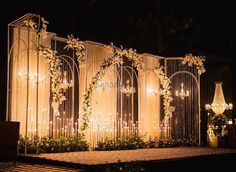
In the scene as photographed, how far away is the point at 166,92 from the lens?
44.8 ft

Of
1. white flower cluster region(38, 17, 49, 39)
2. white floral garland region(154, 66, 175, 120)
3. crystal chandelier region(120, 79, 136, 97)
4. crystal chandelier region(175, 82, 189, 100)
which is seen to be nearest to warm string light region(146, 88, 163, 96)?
white floral garland region(154, 66, 175, 120)

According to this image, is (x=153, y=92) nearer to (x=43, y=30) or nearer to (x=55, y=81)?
(x=55, y=81)

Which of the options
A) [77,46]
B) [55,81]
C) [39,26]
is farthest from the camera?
[77,46]

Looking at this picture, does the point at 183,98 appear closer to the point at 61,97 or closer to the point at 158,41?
the point at 61,97

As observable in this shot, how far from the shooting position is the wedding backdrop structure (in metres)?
10.6

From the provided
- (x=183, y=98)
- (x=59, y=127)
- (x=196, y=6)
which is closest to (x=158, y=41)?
(x=196, y=6)

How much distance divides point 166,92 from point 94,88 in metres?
2.68

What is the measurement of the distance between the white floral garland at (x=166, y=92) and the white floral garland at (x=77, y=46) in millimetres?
2599

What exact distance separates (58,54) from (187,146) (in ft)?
15.4

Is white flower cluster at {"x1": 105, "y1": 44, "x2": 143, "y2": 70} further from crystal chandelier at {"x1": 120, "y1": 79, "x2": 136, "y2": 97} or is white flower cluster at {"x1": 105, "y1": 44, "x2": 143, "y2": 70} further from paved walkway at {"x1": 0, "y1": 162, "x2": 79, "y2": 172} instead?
paved walkway at {"x1": 0, "y1": 162, "x2": 79, "y2": 172}

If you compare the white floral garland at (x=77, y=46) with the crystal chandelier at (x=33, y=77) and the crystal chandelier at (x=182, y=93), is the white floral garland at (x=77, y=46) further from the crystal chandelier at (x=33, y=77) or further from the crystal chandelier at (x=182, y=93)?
the crystal chandelier at (x=182, y=93)

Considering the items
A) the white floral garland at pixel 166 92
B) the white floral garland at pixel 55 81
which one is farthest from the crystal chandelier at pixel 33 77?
the white floral garland at pixel 166 92

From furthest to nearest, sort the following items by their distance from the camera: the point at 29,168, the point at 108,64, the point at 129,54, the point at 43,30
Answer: the point at 129,54
the point at 108,64
the point at 43,30
the point at 29,168

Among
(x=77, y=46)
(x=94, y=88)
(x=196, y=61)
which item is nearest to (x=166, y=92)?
(x=196, y=61)
